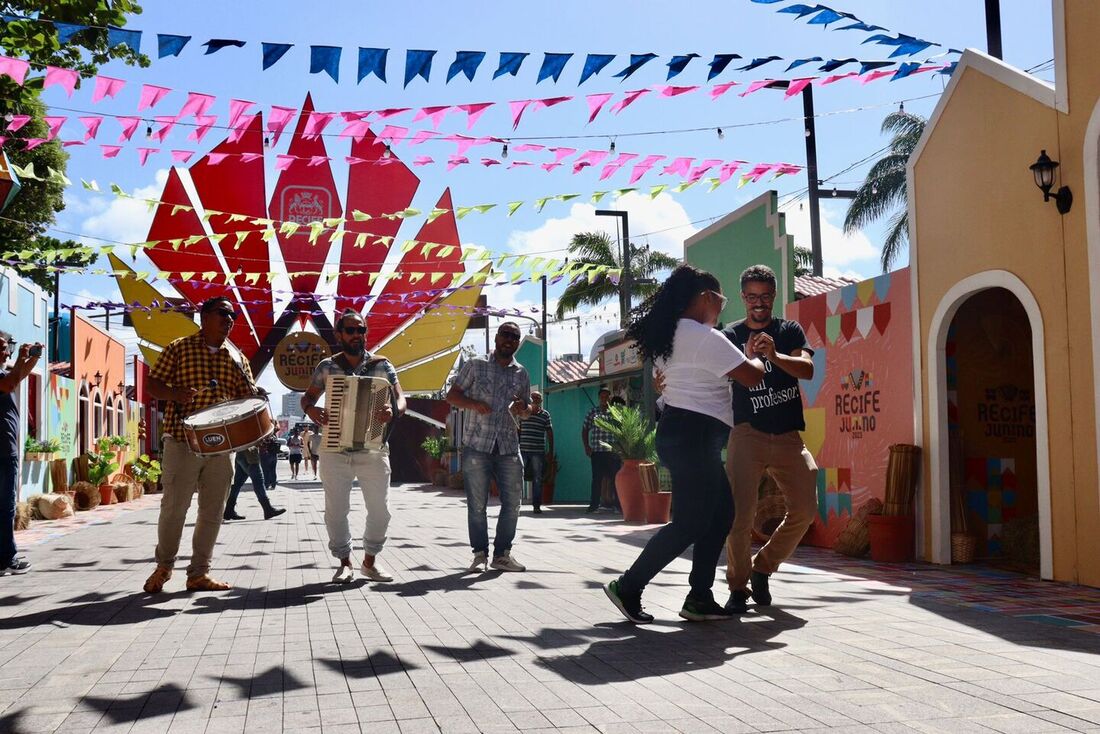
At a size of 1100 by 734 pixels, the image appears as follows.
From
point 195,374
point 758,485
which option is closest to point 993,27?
point 758,485

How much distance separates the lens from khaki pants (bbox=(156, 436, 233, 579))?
6.97 meters

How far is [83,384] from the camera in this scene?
2298 cm

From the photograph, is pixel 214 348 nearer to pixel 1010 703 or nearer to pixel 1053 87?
pixel 1010 703

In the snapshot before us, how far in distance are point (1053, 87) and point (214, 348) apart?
252 inches

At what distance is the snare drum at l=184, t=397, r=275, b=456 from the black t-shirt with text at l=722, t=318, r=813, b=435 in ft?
10.5

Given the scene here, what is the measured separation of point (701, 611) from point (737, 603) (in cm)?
34

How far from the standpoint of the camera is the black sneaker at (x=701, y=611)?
18.7ft

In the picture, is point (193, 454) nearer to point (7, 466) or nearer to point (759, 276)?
point (7, 466)

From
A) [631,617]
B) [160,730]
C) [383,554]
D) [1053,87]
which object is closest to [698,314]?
[631,617]

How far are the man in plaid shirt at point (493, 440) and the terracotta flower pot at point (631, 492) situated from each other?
6.31 metres

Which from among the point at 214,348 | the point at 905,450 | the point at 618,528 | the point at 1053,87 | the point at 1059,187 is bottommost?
the point at 618,528

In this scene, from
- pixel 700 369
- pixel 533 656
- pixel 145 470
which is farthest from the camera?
pixel 145 470

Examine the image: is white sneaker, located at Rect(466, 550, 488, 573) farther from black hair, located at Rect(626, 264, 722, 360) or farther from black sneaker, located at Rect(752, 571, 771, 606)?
black hair, located at Rect(626, 264, 722, 360)

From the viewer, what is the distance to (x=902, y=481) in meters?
9.31
